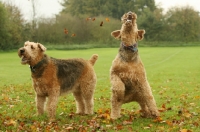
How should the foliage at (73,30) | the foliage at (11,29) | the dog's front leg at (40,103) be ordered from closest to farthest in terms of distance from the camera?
the dog's front leg at (40,103) → the foliage at (11,29) → the foliage at (73,30)

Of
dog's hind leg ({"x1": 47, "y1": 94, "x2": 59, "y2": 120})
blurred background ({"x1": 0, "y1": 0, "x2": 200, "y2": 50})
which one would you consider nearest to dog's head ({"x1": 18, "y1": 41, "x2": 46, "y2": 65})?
dog's hind leg ({"x1": 47, "y1": 94, "x2": 59, "y2": 120})

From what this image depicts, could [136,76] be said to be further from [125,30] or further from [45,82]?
[45,82]

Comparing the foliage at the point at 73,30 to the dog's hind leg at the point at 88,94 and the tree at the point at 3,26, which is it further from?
the dog's hind leg at the point at 88,94

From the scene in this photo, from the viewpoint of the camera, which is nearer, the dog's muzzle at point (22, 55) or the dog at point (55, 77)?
the dog's muzzle at point (22, 55)

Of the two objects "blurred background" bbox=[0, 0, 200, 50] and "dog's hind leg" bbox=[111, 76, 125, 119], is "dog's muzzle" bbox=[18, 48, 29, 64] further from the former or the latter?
"blurred background" bbox=[0, 0, 200, 50]

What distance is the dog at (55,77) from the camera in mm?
6488

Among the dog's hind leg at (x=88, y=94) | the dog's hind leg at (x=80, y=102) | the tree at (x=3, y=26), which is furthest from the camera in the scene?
the tree at (x=3, y=26)

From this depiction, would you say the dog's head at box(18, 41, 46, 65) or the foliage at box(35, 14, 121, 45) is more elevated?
the foliage at box(35, 14, 121, 45)

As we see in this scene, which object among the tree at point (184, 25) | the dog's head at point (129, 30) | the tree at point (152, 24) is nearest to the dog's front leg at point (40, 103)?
the dog's head at point (129, 30)

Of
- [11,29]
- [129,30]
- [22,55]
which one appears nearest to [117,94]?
[129,30]

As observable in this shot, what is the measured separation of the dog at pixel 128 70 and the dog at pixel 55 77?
4.56ft

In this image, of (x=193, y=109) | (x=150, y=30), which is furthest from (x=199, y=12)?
(x=193, y=109)

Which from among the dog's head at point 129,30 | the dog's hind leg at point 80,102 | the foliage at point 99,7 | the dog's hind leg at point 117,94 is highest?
the foliage at point 99,7

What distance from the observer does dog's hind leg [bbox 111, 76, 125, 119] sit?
5.88m
